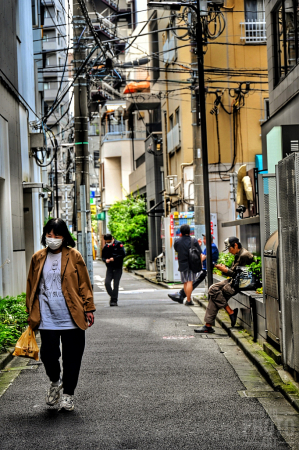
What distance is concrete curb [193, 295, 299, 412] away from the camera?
670 cm

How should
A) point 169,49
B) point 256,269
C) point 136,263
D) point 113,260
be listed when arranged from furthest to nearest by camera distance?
1. point 136,263
2. point 169,49
3. point 113,260
4. point 256,269

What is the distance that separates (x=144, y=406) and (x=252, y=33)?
72.1 feet

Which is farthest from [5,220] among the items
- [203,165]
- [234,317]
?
[234,317]

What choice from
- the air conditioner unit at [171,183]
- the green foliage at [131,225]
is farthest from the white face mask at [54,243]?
the green foliage at [131,225]

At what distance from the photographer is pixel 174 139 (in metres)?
28.8

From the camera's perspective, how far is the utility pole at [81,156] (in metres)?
16.7

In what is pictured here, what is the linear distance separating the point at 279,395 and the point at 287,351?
2.23ft

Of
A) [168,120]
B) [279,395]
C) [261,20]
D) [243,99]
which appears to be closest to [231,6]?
[261,20]

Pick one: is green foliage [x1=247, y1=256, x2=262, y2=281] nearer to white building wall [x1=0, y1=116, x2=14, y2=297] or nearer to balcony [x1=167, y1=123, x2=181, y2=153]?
white building wall [x1=0, y1=116, x2=14, y2=297]

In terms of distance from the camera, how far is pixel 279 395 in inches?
268

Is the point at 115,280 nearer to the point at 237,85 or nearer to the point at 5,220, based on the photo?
the point at 5,220

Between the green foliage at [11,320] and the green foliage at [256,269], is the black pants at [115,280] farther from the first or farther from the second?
the green foliage at [256,269]

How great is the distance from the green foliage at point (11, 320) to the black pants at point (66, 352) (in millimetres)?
3305

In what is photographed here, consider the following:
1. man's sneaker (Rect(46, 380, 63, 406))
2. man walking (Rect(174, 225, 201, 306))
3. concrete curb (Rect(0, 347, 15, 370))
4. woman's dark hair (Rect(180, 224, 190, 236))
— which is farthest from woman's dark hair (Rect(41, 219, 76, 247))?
man walking (Rect(174, 225, 201, 306))
